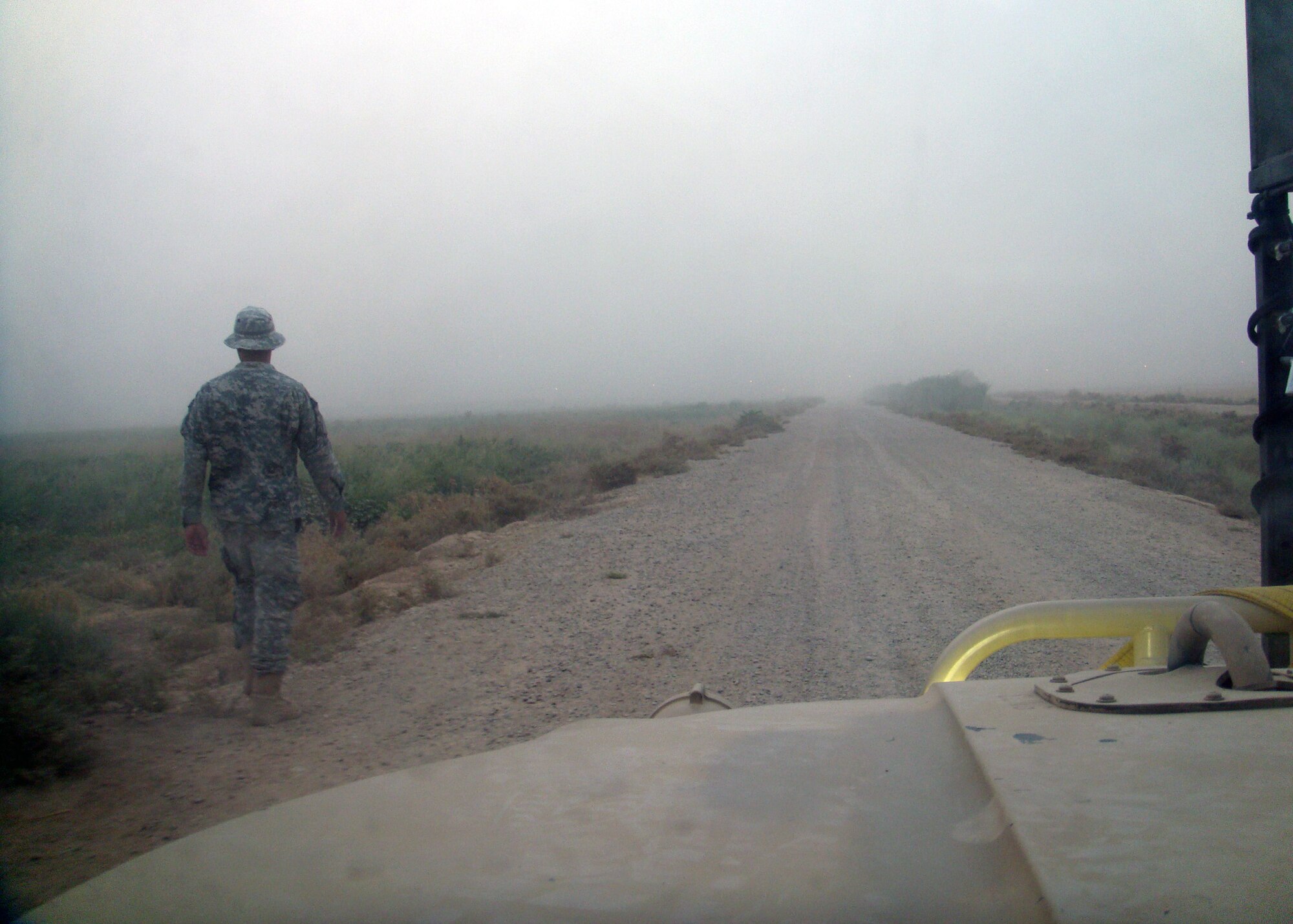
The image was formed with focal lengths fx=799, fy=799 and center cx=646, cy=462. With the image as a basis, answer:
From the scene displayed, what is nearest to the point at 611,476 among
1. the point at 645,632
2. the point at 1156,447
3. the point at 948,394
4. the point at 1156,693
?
the point at 645,632

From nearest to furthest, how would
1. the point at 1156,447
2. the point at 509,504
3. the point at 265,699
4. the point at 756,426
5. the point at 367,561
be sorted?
the point at 265,699 < the point at 367,561 < the point at 509,504 < the point at 1156,447 < the point at 756,426

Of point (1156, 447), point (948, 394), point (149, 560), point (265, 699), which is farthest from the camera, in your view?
point (948, 394)

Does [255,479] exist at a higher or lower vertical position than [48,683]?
higher

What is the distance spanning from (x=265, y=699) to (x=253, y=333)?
6.85 ft

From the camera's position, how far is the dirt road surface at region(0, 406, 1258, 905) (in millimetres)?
3820

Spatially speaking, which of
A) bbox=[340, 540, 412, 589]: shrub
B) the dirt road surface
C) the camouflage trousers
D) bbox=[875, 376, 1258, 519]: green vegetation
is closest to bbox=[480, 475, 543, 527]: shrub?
the dirt road surface

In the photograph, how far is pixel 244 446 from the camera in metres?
4.34

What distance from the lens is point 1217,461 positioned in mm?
18719

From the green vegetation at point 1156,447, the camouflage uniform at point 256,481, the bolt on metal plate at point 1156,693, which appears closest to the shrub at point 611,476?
the green vegetation at point 1156,447

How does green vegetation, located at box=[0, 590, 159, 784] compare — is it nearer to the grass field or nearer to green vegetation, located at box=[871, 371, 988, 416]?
the grass field

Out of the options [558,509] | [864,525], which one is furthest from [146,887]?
[558,509]

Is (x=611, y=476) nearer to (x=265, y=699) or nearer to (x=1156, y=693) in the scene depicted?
(x=265, y=699)

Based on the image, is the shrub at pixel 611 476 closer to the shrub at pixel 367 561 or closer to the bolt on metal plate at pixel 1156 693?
the shrub at pixel 367 561

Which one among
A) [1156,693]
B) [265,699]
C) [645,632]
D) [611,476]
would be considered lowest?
[645,632]
